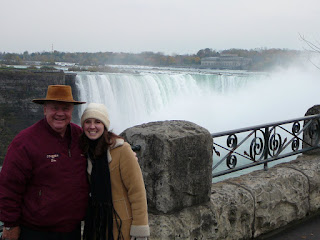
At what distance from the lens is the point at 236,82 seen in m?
31.9

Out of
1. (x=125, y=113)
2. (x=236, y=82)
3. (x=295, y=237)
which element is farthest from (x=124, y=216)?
(x=236, y=82)

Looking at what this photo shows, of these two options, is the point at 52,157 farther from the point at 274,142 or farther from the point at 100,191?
the point at 274,142

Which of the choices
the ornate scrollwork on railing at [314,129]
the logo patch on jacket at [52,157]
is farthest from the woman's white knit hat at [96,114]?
the ornate scrollwork on railing at [314,129]

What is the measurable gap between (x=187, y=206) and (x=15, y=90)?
26.7 metres

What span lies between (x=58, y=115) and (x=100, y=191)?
44cm

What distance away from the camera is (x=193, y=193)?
276 cm

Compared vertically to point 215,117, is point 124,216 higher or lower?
higher

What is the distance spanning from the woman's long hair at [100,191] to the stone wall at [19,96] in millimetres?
25096

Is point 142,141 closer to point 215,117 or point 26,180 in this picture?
point 26,180

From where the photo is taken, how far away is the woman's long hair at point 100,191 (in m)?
2.00

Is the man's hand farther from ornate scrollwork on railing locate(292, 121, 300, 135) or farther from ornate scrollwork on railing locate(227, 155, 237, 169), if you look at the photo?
ornate scrollwork on railing locate(292, 121, 300, 135)

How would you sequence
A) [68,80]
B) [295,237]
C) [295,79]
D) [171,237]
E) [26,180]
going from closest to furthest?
[26,180] → [171,237] → [295,237] → [68,80] → [295,79]

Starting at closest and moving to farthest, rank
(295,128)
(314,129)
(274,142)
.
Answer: (274,142) → (295,128) → (314,129)

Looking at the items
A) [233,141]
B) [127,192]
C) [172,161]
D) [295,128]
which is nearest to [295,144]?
[295,128]
